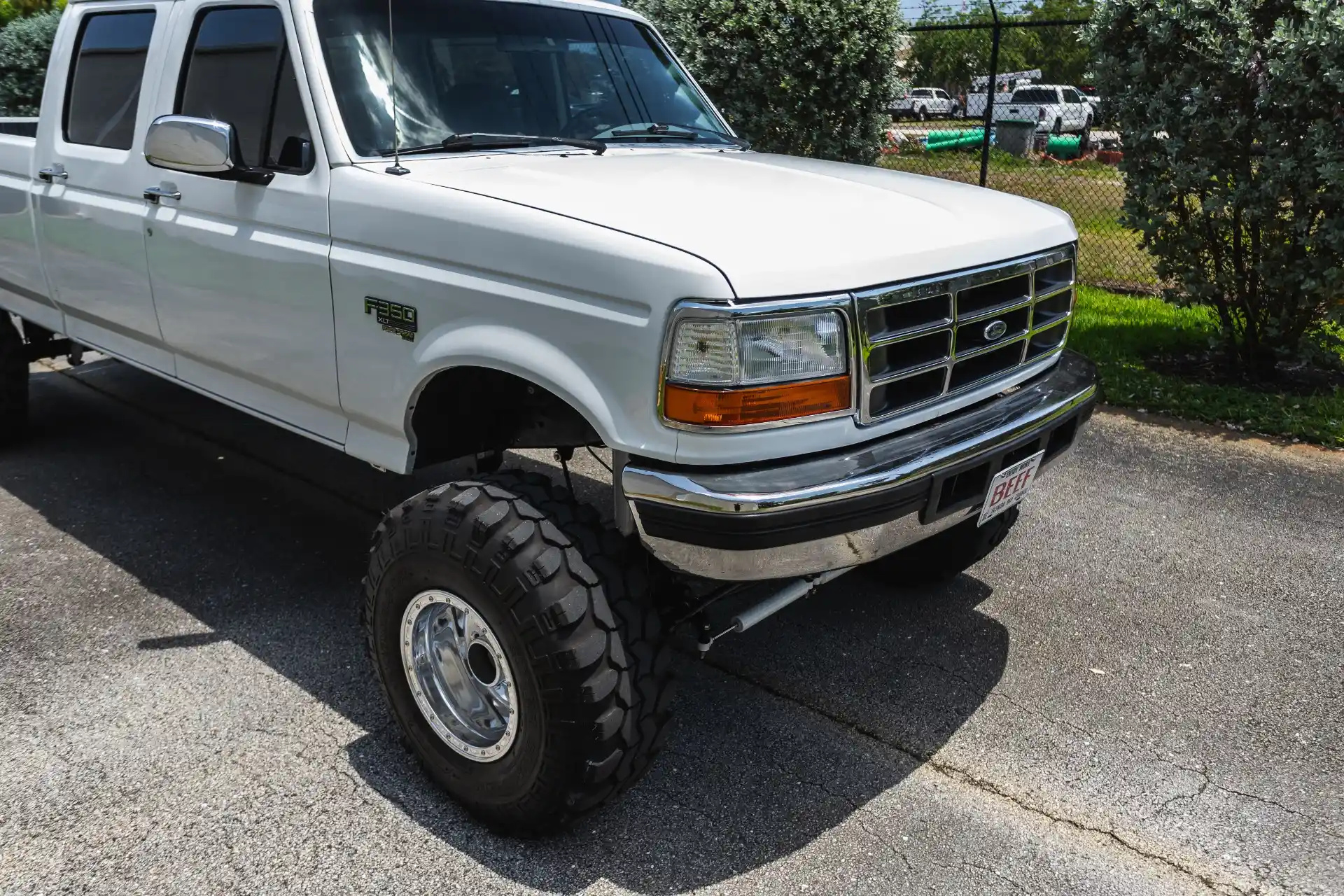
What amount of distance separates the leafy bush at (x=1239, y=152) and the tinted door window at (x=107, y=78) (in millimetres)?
5268

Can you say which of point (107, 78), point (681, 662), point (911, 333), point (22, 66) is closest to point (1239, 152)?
point (911, 333)

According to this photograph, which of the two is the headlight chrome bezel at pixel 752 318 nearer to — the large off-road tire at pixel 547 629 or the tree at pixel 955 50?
the large off-road tire at pixel 547 629

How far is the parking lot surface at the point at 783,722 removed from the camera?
9.30ft

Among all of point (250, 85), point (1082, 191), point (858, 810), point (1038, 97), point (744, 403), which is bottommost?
point (858, 810)

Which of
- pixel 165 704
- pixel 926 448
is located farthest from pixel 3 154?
pixel 926 448

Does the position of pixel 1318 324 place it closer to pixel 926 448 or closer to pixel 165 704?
pixel 926 448

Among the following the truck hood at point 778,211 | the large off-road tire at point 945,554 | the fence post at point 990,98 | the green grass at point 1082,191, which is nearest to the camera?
the truck hood at point 778,211

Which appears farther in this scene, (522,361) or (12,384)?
(12,384)

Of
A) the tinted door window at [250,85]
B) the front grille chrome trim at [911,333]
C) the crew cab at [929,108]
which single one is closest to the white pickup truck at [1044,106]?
the crew cab at [929,108]

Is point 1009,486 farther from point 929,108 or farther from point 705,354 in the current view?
point 929,108

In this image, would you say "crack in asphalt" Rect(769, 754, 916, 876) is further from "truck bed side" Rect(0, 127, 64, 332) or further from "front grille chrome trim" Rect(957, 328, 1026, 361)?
"truck bed side" Rect(0, 127, 64, 332)

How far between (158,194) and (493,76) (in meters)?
1.30

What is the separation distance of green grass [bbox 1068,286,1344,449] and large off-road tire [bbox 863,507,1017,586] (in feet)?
4.59

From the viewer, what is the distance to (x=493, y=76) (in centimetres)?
365
